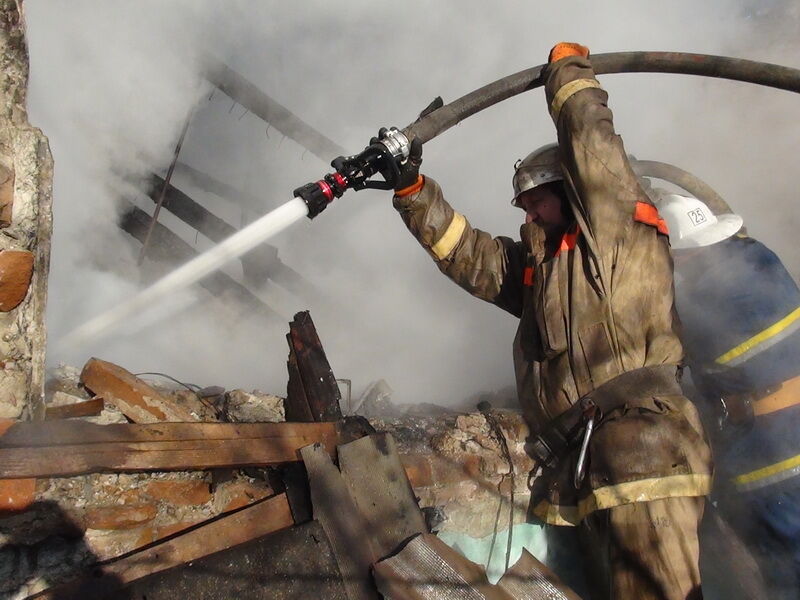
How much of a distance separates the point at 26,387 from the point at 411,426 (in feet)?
5.08

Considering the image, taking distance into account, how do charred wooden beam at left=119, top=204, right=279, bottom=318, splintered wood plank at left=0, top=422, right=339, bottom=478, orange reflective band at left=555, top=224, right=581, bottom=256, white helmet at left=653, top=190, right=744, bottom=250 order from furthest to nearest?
charred wooden beam at left=119, top=204, right=279, bottom=318
white helmet at left=653, top=190, right=744, bottom=250
orange reflective band at left=555, top=224, right=581, bottom=256
splintered wood plank at left=0, top=422, right=339, bottom=478

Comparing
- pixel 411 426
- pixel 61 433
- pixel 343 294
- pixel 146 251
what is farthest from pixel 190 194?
pixel 61 433

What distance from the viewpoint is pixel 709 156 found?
8180 mm

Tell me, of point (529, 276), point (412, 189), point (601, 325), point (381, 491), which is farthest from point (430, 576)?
point (412, 189)

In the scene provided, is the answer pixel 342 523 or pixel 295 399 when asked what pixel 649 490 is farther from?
pixel 295 399

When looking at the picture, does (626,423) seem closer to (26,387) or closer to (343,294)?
(26,387)

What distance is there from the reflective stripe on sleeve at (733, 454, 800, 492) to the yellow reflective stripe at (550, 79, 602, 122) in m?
1.94

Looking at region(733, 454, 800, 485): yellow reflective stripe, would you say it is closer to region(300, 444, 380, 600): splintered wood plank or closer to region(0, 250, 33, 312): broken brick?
region(300, 444, 380, 600): splintered wood plank

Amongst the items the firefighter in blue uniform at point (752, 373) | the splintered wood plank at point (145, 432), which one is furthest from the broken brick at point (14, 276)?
the firefighter in blue uniform at point (752, 373)

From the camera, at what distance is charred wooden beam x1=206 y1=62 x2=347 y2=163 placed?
21.1 feet

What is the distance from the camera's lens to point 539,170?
3.13 m

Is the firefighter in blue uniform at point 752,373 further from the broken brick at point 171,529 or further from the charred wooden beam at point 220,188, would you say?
the charred wooden beam at point 220,188

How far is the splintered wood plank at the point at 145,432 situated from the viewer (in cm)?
155

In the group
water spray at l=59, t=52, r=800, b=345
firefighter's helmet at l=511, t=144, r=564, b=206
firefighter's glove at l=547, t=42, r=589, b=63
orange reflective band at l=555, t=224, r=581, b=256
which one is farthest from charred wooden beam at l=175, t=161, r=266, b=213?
orange reflective band at l=555, t=224, r=581, b=256
